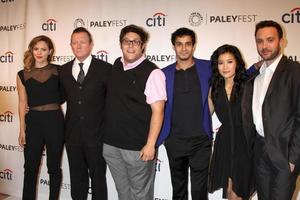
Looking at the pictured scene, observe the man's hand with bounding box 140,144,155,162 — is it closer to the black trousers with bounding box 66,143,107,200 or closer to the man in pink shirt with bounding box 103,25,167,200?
the man in pink shirt with bounding box 103,25,167,200

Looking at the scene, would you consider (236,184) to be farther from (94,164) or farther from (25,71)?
(25,71)

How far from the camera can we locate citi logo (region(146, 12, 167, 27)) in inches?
107

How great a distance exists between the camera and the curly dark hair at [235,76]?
76.2 inches

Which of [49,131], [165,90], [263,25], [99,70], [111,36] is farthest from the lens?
[111,36]

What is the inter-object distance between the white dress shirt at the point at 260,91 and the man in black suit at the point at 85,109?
1069 mm

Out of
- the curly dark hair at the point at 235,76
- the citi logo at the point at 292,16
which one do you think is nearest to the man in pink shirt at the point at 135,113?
the curly dark hair at the point at 235,76

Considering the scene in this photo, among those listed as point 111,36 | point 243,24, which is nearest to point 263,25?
point 243,24

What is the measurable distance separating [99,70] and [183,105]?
68 cm

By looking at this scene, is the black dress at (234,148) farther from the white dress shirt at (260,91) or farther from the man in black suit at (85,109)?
the man in black suit at (85,109)

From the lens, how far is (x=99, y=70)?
2.26 metres

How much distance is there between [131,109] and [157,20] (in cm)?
106

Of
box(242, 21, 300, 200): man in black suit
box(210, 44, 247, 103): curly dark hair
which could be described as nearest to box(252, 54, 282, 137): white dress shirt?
box(242, 21, 300, 200): man in black suit

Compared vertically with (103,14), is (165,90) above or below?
below

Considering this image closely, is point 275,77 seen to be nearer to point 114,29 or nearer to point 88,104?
point 88,104
